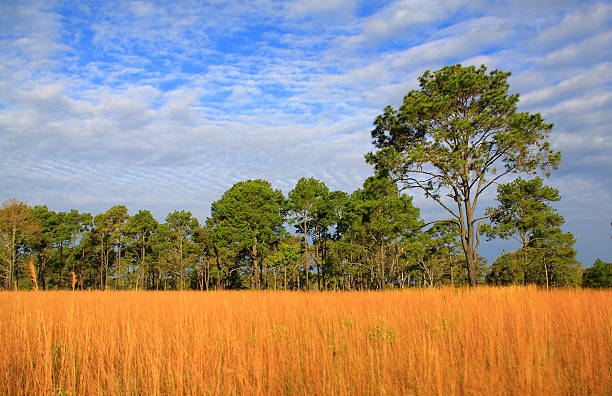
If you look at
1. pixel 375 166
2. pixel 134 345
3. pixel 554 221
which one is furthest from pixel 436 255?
pixel 134 345

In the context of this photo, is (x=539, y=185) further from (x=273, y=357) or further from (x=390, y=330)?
(x=273, y=357)

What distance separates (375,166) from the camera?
15.5 m

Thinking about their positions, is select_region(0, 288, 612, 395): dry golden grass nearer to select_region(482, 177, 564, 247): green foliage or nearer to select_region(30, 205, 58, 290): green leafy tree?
select_region(482, 177, 564, 247): green foliage

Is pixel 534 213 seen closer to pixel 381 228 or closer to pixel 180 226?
A: pixel 381 228

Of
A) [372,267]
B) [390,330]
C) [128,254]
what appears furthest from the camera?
[128,254]

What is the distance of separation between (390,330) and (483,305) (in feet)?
10.7

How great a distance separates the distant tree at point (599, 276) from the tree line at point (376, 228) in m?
0.13

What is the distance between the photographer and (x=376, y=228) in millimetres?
26250

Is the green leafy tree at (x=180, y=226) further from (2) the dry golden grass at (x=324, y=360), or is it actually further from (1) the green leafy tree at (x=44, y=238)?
(2) the dry golden grass at (x=324, y=360)

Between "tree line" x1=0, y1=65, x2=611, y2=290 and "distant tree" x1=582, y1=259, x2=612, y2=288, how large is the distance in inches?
→ 5.0

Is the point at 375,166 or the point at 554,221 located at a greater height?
the point at 375,166

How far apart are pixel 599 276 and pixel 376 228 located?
22116 mm

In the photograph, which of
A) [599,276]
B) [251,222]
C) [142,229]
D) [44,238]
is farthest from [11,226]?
[599,276]

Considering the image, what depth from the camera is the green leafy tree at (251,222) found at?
28.8m
